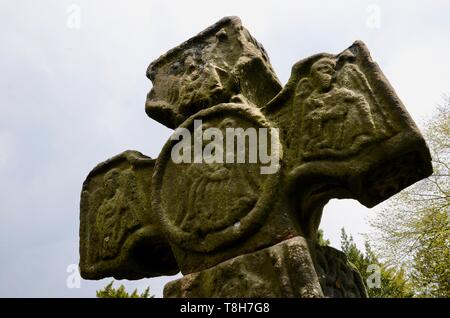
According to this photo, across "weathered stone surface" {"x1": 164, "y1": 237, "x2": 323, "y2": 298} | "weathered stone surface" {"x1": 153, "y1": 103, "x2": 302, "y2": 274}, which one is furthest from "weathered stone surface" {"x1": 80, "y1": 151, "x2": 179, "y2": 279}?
"weathered stone surface" {"x1": 164, "y1": 237, "x2": 323, "y2": 298}

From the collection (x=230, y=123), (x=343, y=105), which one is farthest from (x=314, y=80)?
(x=230, y=123)

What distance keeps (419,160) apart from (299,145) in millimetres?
470

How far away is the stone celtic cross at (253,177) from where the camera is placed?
66.4 inches

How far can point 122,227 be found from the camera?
236 cm

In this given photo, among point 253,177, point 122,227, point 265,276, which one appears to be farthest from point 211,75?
point 265,276

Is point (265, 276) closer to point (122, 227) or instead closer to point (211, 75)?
point (122, 227)

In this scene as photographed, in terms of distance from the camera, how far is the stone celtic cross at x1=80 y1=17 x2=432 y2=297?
5.53 ft

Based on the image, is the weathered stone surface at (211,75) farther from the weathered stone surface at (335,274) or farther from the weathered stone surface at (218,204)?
the weathered stone surface at (335,274)

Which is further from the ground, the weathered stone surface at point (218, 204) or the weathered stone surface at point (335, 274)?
the weathered stone surface at point (218, 204)

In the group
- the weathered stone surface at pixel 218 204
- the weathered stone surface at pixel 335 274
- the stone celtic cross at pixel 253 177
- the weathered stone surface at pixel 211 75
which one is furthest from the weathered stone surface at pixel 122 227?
the weathered stone surface at pixel 335 274

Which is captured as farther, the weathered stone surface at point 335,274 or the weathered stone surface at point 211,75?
the weathered stone surface at point 211,75

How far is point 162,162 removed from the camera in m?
2.25
